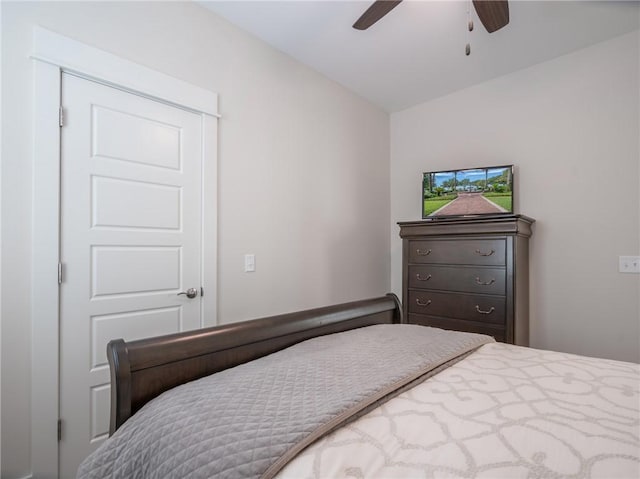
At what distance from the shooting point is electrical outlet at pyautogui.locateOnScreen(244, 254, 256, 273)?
2.41 m

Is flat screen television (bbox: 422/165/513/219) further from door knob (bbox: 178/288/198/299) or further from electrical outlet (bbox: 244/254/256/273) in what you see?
door knob (bbox: 178/288/198/299)

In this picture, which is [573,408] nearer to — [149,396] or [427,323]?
[149,396]

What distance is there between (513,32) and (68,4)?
268cm

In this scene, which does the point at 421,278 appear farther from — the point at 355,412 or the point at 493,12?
the point at 355,412

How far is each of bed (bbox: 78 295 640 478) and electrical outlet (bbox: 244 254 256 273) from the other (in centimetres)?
105

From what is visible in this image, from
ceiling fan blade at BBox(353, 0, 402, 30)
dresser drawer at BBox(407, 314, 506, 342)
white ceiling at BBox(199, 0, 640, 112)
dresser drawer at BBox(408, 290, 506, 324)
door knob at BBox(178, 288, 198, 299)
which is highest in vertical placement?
white ceiling at BBox(199, 0, 640, 112)

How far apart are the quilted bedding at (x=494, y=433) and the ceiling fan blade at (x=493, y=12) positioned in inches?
65.6

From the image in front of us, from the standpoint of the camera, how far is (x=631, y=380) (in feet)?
3.82

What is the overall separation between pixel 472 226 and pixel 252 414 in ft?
7.46

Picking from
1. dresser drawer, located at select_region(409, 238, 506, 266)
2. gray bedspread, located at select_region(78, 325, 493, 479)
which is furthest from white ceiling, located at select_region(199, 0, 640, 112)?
Answer: gray bedspread, located at select_region(78, 325, 493, 479)

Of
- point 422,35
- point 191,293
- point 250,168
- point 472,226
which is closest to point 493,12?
point 422,35

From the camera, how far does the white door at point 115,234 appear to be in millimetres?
1688

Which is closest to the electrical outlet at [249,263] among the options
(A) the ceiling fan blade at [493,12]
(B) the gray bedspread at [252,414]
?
(B) the gray bedspread at [252,414]

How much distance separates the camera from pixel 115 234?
1836 millimetres
